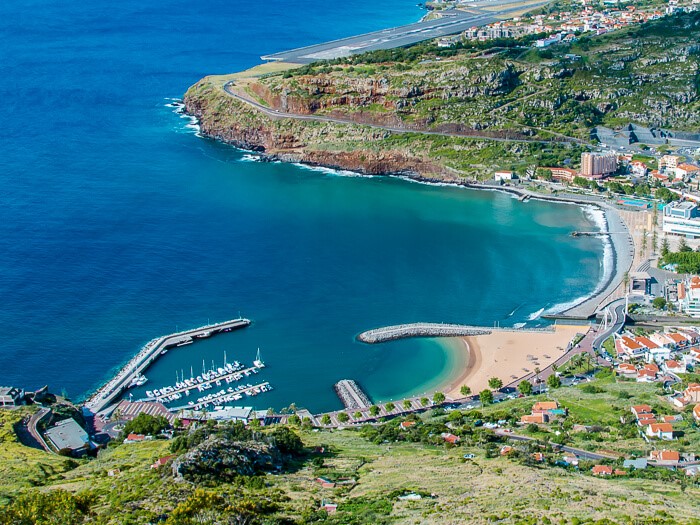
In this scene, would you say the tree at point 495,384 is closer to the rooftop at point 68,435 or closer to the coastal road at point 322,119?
the rooftop at point 68,435

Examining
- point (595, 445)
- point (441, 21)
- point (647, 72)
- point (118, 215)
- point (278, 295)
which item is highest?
point (441, 21)

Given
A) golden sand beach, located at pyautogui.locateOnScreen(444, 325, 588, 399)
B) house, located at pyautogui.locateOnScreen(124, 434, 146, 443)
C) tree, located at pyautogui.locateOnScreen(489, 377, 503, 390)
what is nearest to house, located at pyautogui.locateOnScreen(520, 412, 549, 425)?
tree, located at pyautogui.locateOnScreen(489, 377, 503, 390)

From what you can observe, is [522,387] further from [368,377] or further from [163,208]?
[163,208]

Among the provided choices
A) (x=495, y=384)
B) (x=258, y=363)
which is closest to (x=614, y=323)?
(x=495, y=384)

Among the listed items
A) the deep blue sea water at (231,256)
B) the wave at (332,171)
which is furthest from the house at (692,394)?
the wave at (332,171)

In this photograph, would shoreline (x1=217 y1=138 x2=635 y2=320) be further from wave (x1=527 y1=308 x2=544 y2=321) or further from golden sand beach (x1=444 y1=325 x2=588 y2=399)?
golden sand beach (x1=444 y1=325 x2=588 y2=399)

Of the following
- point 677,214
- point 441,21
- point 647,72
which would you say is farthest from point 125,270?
point 441,21
